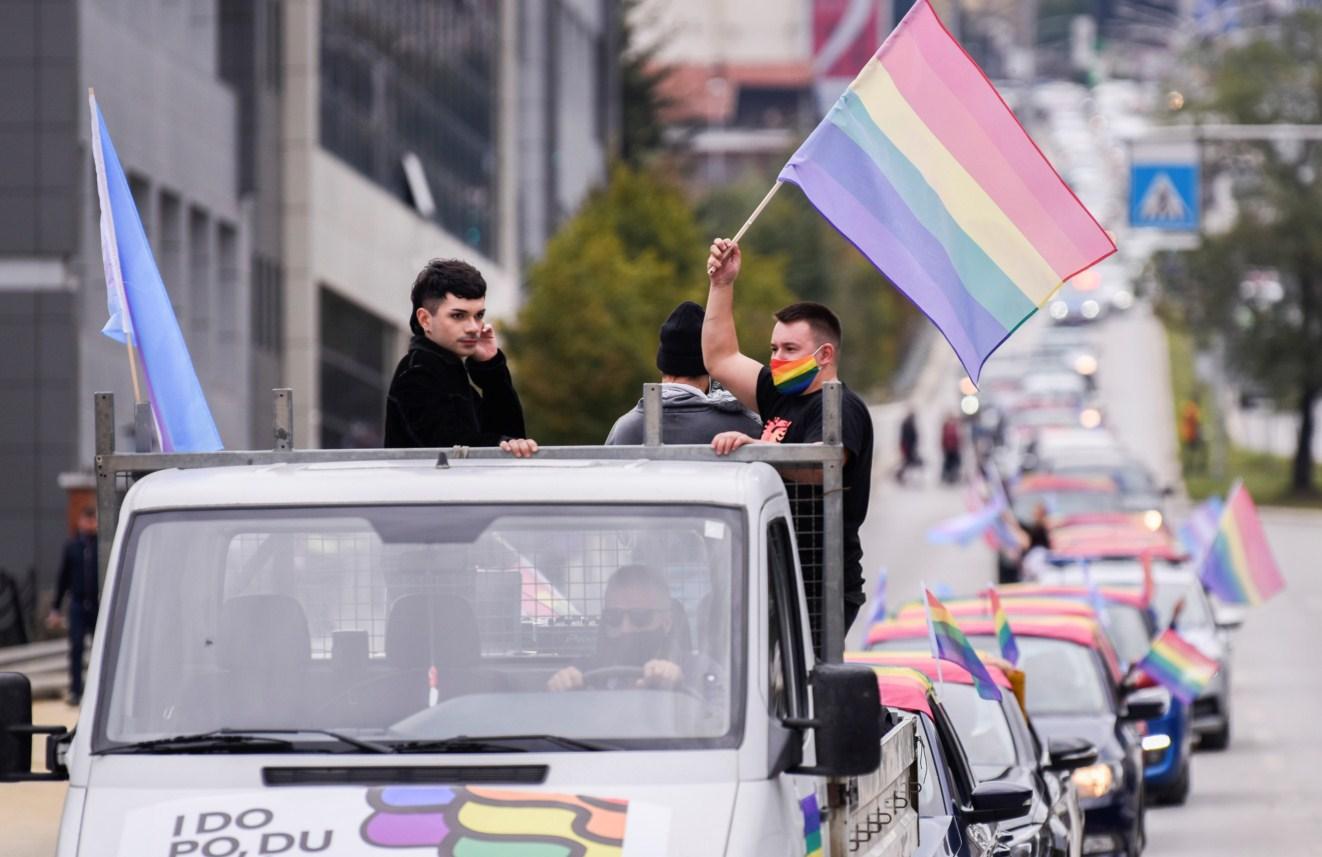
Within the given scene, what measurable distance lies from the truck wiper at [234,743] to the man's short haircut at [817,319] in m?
2.29

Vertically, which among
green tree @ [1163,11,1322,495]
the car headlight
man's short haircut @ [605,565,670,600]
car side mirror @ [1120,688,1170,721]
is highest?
green tree @ [1163,11,1322,495]

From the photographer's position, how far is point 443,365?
793 cm

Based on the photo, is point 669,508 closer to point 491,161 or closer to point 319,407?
point 319,407

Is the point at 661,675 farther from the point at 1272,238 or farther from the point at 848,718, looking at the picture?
the point at 1272,238

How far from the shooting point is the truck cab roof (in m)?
6.46

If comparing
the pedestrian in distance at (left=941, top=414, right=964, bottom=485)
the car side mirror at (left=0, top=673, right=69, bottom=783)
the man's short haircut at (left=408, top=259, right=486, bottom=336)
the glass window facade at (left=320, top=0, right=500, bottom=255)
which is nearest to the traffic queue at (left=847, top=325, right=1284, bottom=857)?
the man's short haircut at (left=408, top=259, right=486, bottom=336)

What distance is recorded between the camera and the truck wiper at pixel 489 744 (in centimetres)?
607

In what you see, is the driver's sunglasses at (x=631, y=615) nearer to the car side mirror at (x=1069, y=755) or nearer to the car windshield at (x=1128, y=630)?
the car side mirror at (x=1069, y=755)

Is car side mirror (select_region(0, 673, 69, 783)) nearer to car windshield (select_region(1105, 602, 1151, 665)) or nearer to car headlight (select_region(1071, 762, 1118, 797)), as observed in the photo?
car headlight (select_region(1071, 762, 1118, 797))

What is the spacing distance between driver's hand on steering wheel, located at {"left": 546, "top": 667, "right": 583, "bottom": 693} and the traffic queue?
8.54 feet

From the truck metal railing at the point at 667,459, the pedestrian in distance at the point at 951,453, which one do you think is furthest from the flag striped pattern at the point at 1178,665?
the pedestrian in distance at the point at 951,453

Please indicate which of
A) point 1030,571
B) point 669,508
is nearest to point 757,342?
point 1030,571

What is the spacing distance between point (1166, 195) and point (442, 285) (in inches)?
1163

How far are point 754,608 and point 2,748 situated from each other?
1780 millimetres
